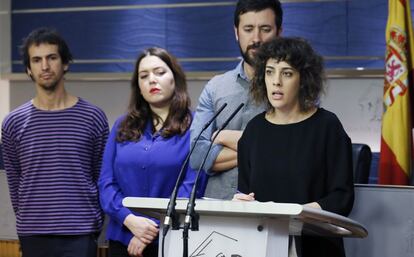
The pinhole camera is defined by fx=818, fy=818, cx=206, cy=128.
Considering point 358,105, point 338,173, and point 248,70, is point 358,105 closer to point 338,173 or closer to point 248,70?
point 248,70

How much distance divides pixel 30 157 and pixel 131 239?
2.36 feet

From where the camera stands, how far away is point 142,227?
3361 millimetres

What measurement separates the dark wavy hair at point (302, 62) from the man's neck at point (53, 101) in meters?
1.28

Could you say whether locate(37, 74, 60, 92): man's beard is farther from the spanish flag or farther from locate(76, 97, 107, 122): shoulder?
the spanish flag

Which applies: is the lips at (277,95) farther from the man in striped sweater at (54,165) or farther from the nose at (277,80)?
the man in striped sweater at (54,165)

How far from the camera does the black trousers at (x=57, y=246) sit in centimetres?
373

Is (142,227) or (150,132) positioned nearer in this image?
(142,227)

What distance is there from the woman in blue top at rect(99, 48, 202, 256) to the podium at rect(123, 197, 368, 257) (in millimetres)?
882

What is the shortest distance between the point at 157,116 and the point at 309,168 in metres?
1.08

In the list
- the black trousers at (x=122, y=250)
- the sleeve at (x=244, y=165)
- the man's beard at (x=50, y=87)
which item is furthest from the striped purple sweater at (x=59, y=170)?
the sleeve at (x=244, y=165)

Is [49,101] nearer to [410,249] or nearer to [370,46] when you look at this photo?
[410,249]

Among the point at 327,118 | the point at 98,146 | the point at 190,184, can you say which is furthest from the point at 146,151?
the point at 327,118

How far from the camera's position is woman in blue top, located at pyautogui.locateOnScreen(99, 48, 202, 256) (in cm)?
341

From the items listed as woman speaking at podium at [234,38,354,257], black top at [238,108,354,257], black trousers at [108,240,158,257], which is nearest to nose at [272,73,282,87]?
woman speaking at podium at [234,38,354,257]
